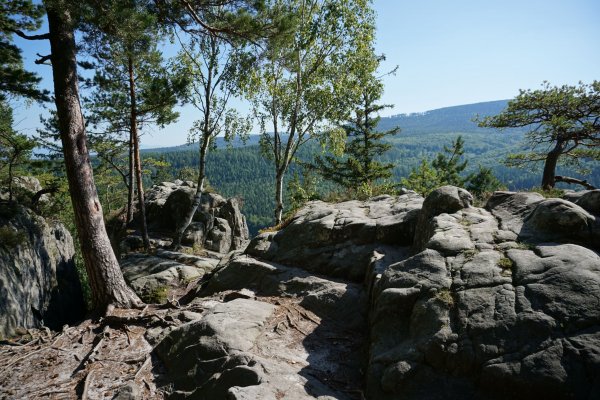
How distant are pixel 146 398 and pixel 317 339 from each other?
3.21 meters

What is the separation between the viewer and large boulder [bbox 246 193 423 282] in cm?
948

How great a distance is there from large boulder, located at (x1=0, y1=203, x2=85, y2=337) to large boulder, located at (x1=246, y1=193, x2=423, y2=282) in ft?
19.8

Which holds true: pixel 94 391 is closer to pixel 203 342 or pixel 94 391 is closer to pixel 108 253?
pixel 203 342

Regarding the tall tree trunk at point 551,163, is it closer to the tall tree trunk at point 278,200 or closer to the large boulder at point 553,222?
the large boulder at point 553,222

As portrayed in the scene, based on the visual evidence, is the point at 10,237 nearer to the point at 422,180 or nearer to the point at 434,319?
the point at 434,319

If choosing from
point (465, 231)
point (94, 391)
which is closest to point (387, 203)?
point (465, 231)

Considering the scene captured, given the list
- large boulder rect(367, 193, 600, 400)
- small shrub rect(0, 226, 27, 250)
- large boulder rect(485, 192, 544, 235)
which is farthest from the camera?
small shrub rect(0, 226, 27, 250)

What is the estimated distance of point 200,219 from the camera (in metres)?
23.6

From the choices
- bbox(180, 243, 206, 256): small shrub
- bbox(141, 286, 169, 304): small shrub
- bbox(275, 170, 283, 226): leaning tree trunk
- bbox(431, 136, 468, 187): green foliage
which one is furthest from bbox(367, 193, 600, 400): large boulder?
bbox(431, 136, 468, 187): green foliage

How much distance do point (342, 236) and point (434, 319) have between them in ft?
16.5

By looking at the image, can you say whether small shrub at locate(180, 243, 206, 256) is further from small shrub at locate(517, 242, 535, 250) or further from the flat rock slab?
small shrub at locate(517, 242, 535, 250)

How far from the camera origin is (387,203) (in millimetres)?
11719

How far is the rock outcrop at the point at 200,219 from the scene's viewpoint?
897 inches

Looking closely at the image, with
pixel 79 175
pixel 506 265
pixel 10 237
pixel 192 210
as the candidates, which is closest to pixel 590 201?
pixel 506 265
